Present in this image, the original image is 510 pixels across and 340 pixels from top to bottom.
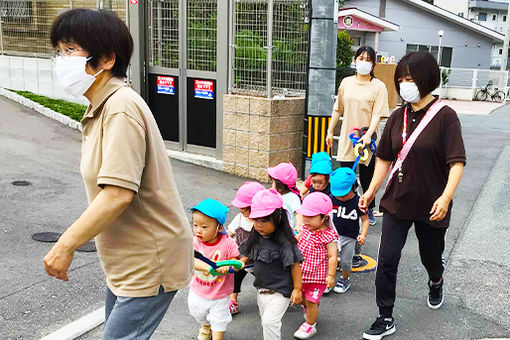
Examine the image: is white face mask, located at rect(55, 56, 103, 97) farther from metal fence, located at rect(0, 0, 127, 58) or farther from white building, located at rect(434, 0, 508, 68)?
white building, located at rect(434, 0, 508, 68)

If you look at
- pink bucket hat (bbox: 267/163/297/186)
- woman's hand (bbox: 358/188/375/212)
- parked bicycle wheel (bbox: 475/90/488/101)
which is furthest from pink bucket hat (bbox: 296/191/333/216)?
parked bicycle wheel (bbox: 475/90/488/101)

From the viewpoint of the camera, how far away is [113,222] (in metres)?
2.15

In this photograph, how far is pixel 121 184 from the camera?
1.97 m

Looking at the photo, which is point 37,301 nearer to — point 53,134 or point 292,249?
point 292,249

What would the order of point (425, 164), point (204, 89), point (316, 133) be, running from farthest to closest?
point (204, 89), point (316, 133), point (425, 164)

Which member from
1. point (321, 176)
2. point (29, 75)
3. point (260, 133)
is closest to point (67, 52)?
point (321, 176)

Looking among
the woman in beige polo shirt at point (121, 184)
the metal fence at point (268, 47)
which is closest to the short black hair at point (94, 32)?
the woman in beige polo shirt at point (121, 184)

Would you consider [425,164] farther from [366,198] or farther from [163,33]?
[163,33]

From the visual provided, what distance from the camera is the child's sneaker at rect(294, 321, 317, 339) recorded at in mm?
3777

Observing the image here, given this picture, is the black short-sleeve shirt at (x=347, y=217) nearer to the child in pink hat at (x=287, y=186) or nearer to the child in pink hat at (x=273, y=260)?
the child in pink hat at (x=287, y=186)

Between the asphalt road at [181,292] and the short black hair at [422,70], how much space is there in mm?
1716

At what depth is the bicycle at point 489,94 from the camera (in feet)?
87.0

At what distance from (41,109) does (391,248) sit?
31.0 feet

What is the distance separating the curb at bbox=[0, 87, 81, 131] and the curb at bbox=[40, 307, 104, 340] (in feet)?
22.7
